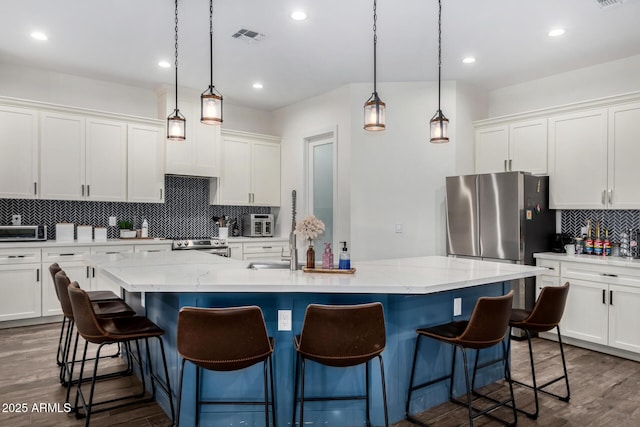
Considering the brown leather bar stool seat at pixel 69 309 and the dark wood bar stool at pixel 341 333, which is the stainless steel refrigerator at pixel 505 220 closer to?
the dark wood bar stool at pixel 341 333

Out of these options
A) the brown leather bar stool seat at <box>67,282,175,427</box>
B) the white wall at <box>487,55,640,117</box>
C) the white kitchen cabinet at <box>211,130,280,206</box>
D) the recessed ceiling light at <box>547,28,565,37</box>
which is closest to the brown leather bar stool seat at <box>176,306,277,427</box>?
the brown leather bar stool seat at <box>67,282,175,427</box>

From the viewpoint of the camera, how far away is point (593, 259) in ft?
13.3

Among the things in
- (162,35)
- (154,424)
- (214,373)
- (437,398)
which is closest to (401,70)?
(162,35)

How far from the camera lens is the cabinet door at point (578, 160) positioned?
14.0 ft

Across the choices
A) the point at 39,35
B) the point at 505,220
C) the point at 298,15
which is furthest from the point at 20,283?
the point at 505,220

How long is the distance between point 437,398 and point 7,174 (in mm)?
4794

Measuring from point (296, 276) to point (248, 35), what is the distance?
2508mm

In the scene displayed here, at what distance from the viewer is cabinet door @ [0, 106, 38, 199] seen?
461cm

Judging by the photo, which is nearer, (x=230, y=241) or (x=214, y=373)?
(x=214, y=373)

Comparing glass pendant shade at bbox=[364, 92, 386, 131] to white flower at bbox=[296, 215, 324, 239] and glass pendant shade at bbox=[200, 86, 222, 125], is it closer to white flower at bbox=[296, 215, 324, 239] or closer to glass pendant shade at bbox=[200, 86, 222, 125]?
white flower at bbox=[296, 215, 324, 239]

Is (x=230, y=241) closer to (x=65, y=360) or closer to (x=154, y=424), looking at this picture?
(x=65, y=360)

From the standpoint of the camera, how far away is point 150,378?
120 inches

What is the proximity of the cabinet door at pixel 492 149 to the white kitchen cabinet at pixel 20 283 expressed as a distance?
204 inches

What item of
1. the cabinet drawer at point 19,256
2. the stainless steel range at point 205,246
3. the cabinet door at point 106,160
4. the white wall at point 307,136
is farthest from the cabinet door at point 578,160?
the cabinet drawer at point 19,256
